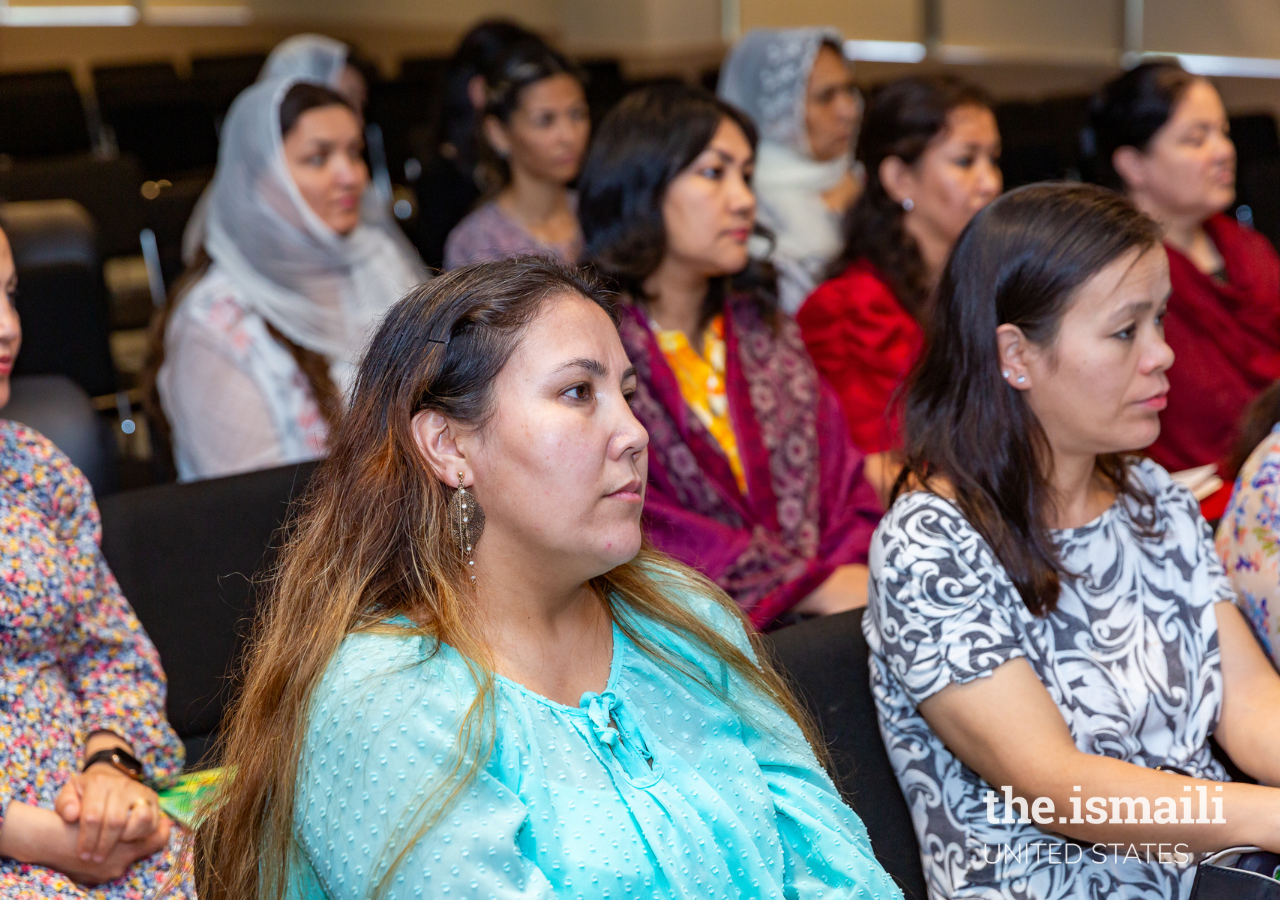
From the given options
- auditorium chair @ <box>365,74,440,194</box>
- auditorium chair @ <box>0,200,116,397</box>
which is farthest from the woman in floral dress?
auditorium chair @ <box>365,74,440,194</box>

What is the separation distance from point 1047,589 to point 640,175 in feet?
3.82

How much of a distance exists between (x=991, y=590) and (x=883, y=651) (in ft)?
0.45

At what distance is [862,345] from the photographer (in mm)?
2594

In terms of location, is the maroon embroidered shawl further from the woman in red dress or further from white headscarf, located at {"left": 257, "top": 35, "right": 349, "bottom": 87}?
white headscarf, located at {"left": 257, "top": 35, "right": 349, "bottom": 87}

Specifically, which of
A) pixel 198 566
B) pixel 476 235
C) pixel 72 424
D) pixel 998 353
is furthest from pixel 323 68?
pixel 998 353

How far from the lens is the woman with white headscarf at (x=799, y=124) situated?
3264 millimetres

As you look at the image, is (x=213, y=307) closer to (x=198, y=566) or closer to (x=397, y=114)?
(x=198, y=566)

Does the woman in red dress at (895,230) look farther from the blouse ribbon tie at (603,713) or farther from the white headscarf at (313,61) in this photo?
the white headscarf at (313,61)

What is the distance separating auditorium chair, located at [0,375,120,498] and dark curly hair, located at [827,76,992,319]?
5.17 feet

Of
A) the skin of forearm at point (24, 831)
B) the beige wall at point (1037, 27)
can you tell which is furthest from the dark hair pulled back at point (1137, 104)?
the beige wall at point (1037, 27)

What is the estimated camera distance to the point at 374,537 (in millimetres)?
1145

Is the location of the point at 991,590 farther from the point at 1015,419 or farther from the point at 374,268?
the point at 374,268

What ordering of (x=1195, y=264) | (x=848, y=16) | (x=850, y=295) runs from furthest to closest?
(x=848, y=16)
(x=1195, y=264)
(x=850, y=295)

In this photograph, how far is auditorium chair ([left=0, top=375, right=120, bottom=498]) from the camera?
1.85 meters
